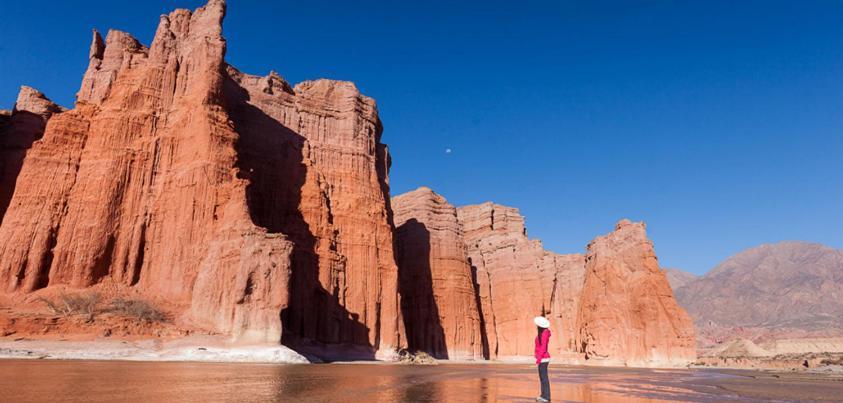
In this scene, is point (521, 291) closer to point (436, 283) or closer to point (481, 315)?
point (481, 315)

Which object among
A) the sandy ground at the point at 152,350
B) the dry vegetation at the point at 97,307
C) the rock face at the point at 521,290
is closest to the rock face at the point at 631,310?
the rock face at the point at 521,290

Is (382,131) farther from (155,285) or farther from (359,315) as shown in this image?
(155,285)

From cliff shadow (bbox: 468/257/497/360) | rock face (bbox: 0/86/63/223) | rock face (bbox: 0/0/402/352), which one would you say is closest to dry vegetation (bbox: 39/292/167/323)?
rock face (bbox: 0/0/402/352)

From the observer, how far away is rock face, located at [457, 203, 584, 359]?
272 feet

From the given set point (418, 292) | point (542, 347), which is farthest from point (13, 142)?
point (542, 347)

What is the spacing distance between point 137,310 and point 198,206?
9654mm

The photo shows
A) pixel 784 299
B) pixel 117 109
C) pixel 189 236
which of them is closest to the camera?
pixel 189 236

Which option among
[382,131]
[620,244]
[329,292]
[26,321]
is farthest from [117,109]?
[620,244]

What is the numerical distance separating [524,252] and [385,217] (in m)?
33.0

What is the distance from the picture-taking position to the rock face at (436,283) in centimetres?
7581

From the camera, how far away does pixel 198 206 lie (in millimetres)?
42562

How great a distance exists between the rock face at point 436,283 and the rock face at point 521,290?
474cm

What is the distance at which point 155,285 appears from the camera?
40500 millimetres

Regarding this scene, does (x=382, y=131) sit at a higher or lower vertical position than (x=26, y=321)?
higher
